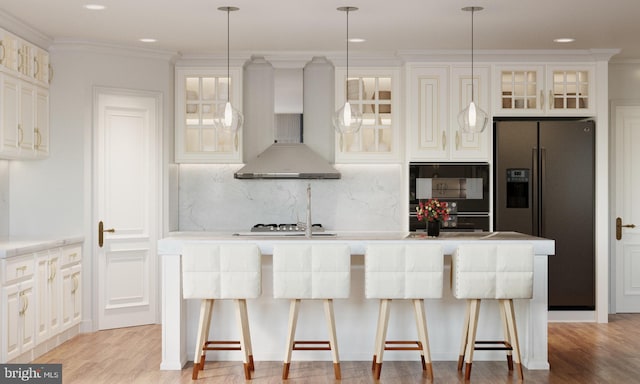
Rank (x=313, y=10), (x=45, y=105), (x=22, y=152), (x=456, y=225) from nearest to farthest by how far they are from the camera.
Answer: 1. (x=313, y=10)
2. (x=22, y=152)
3. (x=45, y=105)
4. (x=456, y=225)

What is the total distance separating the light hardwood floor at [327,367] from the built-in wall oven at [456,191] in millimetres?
1371

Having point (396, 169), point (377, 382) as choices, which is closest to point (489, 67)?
point (396, 169)

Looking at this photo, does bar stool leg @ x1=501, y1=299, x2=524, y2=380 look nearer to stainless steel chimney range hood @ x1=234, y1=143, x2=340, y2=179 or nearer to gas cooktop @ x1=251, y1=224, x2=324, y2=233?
gas cooktop @ x1=251, y1=224, x2=324, y2=233

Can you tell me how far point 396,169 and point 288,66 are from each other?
1.49 metres

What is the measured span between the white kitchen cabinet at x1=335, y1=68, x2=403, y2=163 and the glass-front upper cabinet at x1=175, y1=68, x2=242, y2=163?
1003 millimetres

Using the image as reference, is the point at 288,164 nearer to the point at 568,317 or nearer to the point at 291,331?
the point at 291,331

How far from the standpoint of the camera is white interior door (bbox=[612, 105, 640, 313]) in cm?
797

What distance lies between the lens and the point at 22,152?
618 cm

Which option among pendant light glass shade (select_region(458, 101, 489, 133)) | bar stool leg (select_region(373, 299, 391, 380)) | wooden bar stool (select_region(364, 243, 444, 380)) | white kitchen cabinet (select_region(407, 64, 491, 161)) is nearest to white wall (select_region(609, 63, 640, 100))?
white kitchen cabinet (select_region(407, 64, 491, 161))

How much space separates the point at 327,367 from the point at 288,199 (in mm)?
Result: 2811

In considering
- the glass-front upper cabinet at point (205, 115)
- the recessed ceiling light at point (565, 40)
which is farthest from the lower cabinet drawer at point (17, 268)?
the recessed ceiling light at point (565, 40)

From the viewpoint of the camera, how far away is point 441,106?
7363 millimetres

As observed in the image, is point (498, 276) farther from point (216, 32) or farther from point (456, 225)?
point (216, 32)

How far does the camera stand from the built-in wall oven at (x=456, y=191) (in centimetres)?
726
